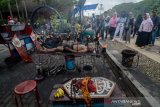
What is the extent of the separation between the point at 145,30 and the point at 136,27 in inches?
160

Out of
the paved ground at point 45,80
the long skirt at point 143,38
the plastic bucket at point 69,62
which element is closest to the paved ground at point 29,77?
the paved ground at point 45,80

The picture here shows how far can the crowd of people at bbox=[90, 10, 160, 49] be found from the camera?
1014cm

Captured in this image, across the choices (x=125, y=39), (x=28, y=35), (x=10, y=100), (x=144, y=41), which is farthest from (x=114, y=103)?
→ (x=125, y=39)

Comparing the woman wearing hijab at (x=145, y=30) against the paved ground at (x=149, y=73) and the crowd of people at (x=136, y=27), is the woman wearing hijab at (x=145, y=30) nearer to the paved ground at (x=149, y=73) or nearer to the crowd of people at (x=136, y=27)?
the crowd of people at (x=136, y=27)

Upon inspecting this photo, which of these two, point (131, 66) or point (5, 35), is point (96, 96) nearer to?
point (131, 66)

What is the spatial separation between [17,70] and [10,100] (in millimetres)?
2873

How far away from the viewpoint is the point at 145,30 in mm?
10203

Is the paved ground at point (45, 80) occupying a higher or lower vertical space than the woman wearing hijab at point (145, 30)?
lower

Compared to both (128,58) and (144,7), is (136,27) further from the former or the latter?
(144,7)

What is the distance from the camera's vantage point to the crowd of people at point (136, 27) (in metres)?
10.1

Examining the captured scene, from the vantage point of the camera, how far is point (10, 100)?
16.6 feet

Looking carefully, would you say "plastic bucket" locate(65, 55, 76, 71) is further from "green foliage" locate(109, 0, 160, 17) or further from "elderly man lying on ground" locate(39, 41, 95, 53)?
"green foliage" locate(109, 0, 160, 17)

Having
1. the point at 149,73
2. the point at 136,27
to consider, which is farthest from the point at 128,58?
the point at 136,27

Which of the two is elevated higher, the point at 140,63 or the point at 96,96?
the point at 96,96
